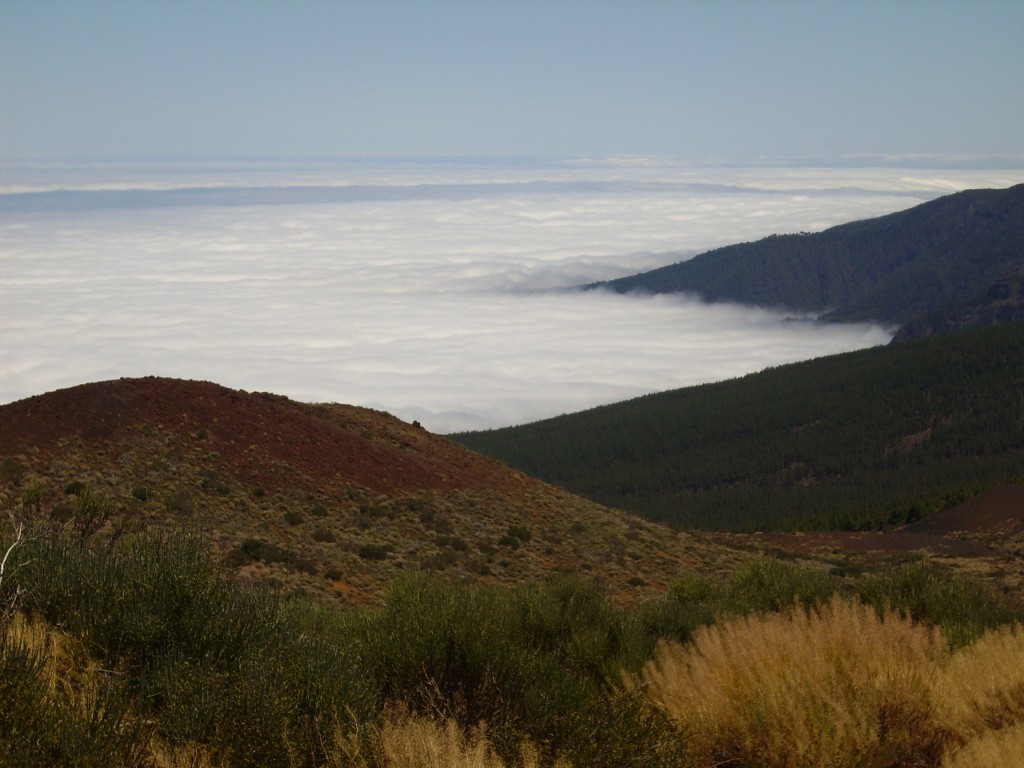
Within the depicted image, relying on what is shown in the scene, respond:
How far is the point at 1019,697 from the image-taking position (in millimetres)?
9172

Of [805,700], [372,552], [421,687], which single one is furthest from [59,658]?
[372,552]

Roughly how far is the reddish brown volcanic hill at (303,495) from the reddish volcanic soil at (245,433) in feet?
0.19

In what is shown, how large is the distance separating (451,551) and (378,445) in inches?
305

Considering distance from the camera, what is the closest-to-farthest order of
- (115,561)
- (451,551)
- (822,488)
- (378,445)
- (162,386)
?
1. (115,561)
2. (451,551)
3. (162,386)
4. (378,445)
5. (822,488)

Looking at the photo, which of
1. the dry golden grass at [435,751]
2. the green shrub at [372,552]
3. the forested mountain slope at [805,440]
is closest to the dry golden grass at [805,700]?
the dry golden grass at [435,751]

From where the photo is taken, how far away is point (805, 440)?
3757 inches

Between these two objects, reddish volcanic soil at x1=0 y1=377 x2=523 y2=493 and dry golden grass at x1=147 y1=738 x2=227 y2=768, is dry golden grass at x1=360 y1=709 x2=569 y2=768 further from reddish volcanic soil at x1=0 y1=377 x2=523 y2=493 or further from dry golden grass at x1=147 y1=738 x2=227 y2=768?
reddish volcanic soil at x1=0 y1=377 x2=523 y2=493

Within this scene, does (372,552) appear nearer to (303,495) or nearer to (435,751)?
(303,495)

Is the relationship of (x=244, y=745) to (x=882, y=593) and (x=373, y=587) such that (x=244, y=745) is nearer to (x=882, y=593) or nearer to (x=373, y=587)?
(x=882, y=593)

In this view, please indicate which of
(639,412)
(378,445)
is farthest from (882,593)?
(639,412)

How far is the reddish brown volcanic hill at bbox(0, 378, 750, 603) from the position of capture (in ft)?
73.0

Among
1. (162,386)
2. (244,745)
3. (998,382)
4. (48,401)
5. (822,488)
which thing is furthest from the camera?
(998,382)

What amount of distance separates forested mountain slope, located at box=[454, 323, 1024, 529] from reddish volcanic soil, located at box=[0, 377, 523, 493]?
41277mm

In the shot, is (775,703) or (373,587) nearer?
(775,703)
